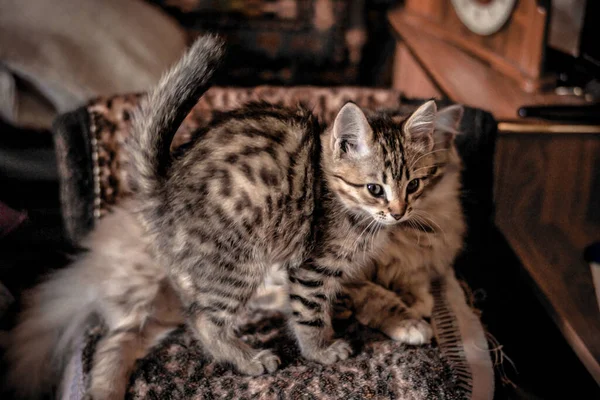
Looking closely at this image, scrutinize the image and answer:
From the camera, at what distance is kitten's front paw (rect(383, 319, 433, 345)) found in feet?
3.84

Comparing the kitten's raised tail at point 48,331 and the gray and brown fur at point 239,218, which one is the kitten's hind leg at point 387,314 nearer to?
the gray and brown fur at point 239,218

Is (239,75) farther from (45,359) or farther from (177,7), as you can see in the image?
(45,359)

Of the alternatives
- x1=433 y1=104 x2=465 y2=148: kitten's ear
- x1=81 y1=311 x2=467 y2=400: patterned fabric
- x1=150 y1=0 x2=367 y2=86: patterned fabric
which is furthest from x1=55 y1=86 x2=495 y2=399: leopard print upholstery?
x1=150 y1=0 x2=367 y2=86: patterned fabric

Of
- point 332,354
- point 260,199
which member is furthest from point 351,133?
point 332,354

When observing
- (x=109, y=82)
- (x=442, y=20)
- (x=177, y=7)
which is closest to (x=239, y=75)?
(x=177, y=7)

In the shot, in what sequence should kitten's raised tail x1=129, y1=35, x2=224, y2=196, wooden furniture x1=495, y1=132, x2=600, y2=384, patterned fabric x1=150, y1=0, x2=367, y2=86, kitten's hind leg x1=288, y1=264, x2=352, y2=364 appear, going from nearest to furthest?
kitten's raised tail x1=129, y1=35, x2=224, y2=196 → kitten's hind leg x1=288, y1=264, x2=352, y2=364 → wooden furniture x1=495, y1=132, x2=600, y2=384 → patterned fabric x1=150, y1=0, x2=367, y2=86

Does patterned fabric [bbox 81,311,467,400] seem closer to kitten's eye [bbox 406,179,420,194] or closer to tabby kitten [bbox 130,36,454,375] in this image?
tabby kitten [bbox 130,36,454,375]

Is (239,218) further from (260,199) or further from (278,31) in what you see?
(278,31)

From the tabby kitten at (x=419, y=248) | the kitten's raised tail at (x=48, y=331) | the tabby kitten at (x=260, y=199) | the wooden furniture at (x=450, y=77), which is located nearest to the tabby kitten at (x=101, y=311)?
the kitten's raised tail at (x=48, y=331)

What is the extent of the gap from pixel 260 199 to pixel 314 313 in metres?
0.28

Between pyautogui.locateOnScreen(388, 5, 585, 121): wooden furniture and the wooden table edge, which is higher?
pyautogui.locateOnScreen(388, 5, 585, 121): wooden furniture

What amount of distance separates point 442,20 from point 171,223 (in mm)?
1981

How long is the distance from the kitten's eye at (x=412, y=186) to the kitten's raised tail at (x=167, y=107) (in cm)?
48

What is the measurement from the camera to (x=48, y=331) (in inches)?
47.3
